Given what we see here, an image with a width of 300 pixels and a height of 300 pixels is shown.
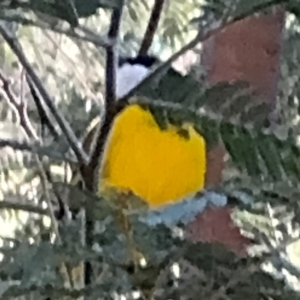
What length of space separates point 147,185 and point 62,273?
0.14m

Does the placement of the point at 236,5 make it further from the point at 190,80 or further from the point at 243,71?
the point at 243,71

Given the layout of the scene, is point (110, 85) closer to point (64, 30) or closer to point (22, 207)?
point (64, 30)

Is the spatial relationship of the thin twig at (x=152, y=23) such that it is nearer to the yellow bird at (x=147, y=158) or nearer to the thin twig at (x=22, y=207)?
the yellow bird at (x=147, y=158)

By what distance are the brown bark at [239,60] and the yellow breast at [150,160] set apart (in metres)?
0.34

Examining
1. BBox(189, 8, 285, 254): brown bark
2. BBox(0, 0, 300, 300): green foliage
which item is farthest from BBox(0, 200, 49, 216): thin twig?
BBox(189, 8, 285, 254): brown bark

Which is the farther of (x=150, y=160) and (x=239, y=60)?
(x=239, y=60)

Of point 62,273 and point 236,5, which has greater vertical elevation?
point 236,5

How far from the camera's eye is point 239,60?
99cm

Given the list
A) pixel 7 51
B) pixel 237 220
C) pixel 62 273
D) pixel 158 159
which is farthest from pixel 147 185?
pixel 7 51

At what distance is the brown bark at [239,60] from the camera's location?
Answer: 2.99 ft

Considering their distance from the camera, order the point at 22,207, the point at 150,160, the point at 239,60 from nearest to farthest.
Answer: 1. the point at 150,160
2. the point at 22,207
3. the point at 239,60

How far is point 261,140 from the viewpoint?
379mm

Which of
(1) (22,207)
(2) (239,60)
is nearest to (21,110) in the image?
(1) (22,207)

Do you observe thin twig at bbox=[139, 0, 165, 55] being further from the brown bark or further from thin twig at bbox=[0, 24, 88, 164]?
the brown bark
